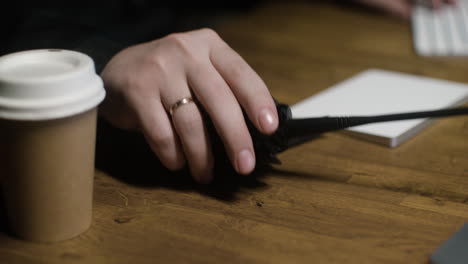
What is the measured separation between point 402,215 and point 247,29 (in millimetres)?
821

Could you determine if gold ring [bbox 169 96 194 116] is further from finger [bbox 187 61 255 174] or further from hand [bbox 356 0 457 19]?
hand [bbox 356 0 457 19]

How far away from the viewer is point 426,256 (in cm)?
48

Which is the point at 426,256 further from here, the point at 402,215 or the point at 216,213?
the point at 216,213

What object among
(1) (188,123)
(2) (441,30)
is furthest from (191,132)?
(2) (441,30)

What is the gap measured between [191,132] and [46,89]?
19 centimetres

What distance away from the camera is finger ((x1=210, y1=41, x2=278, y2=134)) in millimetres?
568

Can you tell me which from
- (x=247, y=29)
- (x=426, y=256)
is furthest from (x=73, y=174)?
(x=247, y=29)

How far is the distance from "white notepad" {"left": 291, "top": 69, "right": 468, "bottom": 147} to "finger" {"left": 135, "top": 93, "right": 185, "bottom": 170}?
0.80 ft

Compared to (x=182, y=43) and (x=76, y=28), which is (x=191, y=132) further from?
(x=76, y=28)

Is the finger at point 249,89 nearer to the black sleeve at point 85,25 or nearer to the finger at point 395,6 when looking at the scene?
the black sleeve at point 85,25

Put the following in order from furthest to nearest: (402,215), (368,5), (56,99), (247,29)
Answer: (368,5)
(247,29)
(402,215)
(56,99)

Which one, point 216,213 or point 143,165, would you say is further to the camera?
point 143,165

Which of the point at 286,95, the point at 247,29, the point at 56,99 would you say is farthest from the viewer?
the point at 247,29

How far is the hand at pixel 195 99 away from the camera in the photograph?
57 centimetres
